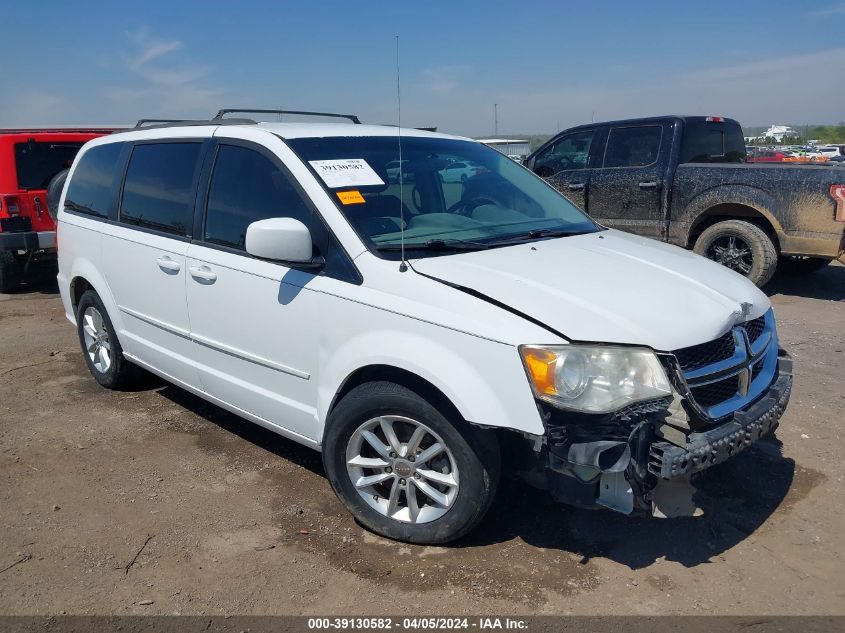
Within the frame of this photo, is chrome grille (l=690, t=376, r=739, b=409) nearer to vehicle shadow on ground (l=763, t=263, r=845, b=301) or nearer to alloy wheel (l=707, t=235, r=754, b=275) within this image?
alloy wheel (l=707, t=235, r=754, b=275)

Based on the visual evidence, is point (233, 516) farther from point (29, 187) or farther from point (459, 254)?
point (29, 187)

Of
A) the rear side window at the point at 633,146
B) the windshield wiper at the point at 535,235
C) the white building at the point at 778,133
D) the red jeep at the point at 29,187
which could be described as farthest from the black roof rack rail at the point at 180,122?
the white building at the point at 778,133

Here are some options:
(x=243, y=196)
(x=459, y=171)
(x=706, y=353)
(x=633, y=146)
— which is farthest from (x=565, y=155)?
(x=706, y=353)

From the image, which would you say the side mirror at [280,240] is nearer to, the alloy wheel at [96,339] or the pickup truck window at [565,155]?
the alloy wheel at [96,339]

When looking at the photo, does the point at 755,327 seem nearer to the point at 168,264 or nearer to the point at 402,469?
the point at 402,469

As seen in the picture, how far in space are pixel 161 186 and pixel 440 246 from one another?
79.3 inches

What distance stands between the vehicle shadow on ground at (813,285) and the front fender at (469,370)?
665cm

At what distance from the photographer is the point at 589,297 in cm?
295

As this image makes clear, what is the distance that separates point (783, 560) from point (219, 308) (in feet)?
9.53

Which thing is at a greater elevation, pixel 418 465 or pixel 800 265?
pixel 800 265

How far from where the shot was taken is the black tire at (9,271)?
9.01 meters

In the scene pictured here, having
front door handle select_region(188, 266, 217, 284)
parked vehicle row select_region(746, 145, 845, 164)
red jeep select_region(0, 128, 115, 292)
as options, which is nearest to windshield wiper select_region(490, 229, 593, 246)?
front door handle select_region(188, 266, 217, 284)

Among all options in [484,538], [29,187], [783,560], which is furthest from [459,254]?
[29,187]

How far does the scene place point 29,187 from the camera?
8.68 m
